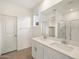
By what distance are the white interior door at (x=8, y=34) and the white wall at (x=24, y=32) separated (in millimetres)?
284

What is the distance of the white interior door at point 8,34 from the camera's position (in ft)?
10.6

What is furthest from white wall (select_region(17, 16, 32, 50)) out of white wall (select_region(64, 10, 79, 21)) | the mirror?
white wall (select_region(64, 10, 79, 21))

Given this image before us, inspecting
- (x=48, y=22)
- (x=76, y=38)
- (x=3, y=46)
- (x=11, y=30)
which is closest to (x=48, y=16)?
(x=48, y=22)

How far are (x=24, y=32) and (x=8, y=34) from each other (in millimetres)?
989

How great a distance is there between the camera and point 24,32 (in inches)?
161

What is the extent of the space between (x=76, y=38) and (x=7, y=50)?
11.0 feet

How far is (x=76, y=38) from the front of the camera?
5.44 ft

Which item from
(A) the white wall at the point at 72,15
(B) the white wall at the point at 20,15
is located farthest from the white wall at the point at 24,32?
(A) the white wall at the point at 72,15

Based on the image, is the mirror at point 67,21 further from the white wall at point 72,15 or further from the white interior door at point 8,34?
the white interior door at point 8,34

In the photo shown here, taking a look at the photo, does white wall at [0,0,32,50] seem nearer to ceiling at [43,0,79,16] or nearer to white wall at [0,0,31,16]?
white wall at [0,0,31,16]

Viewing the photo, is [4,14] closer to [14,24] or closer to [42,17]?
[14,24]

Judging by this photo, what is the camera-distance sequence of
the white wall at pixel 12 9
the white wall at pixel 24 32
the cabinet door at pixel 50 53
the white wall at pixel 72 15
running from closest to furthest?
the cabinet door at pixel 50 53
the white wall at pixel 72 15
the white wall at pixel 12 9
the white wall at pixel 24 32

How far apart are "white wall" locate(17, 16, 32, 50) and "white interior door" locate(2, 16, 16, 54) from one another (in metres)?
0.28

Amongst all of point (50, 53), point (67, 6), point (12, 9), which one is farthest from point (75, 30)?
point (12, 9)
